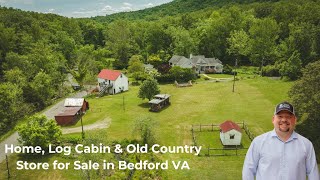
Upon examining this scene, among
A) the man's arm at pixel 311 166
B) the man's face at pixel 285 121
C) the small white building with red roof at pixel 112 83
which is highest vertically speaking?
the man's face at pixel 285 121

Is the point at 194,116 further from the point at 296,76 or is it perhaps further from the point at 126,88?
the point at 296,76

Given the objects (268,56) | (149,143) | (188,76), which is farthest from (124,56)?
(149,143)

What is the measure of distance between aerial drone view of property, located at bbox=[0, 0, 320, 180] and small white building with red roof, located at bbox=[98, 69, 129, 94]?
238 mm

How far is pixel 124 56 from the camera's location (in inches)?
3656

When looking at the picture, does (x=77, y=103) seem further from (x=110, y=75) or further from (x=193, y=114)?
(x=193, y=114)

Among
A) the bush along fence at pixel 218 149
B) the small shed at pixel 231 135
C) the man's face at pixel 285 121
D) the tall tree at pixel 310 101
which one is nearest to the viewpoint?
the man's face at pixel 285 121

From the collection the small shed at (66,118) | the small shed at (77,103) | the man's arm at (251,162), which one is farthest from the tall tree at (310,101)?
the man's arm at (251,162)

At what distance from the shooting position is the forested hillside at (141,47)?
5700 cm

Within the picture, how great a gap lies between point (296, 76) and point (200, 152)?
36954mm

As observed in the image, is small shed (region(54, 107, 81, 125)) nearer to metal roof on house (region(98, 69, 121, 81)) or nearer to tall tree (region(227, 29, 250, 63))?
metal roof on house (region(98, 69, 121, 81))

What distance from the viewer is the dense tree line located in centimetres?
5700

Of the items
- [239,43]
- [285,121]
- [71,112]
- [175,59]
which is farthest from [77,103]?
[285,121]

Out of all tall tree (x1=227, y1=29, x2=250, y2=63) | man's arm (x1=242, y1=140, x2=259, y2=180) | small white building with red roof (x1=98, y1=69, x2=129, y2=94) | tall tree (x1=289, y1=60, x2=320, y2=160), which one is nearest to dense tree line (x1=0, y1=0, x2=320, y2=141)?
tall tree (x1=227, y1=29, x2=250, y2=63)

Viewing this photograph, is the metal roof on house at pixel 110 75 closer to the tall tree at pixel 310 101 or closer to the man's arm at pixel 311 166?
the tall tree at pixel 310 101
